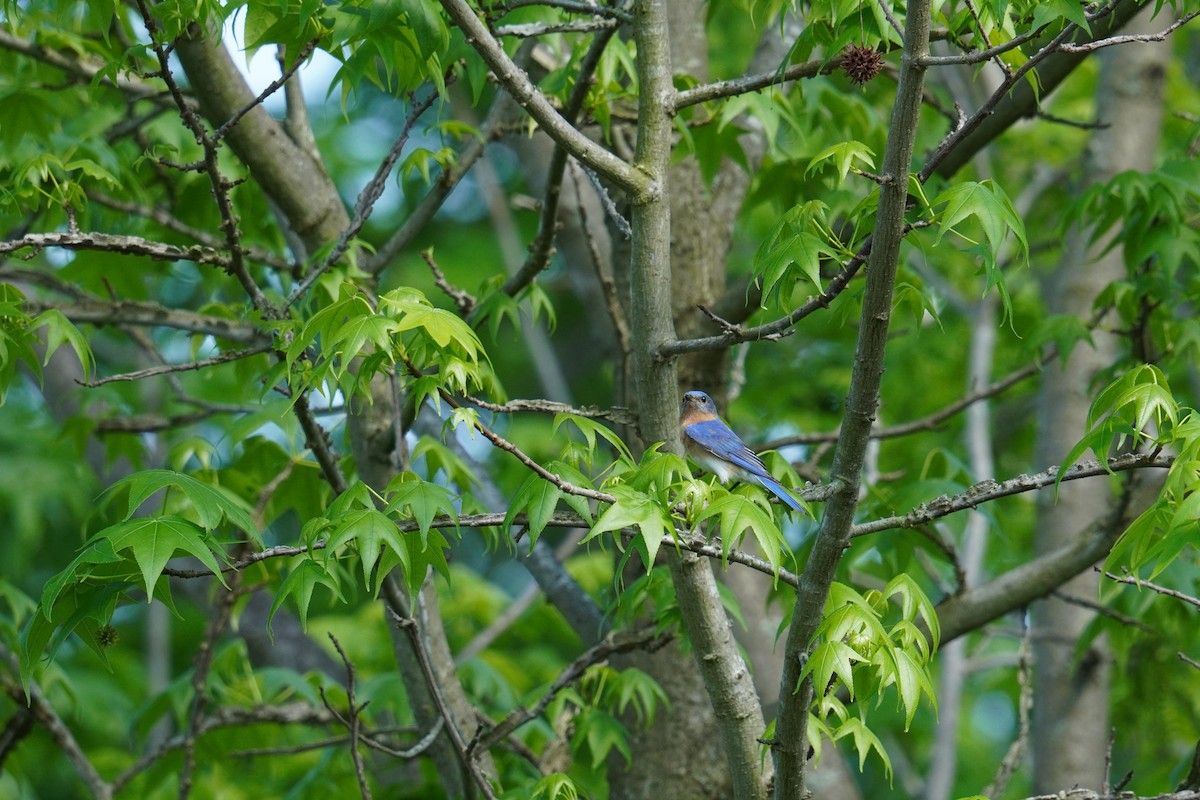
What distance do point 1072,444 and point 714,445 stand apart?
2281mm

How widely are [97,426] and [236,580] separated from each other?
89 centimetres

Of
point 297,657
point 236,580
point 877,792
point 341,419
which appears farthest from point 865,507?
point 877,792

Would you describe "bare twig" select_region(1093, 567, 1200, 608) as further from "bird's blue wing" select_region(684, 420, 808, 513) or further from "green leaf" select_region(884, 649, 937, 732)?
"bird's blue wing" select_region(684, 420, 808, 513)

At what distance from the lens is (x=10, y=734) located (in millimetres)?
4211

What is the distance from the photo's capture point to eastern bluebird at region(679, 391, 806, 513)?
321 centimetres

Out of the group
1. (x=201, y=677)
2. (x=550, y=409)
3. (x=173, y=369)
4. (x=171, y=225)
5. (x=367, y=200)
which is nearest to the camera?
(x=550, y=409)

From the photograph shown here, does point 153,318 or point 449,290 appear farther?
point 153,318

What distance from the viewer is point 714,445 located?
355 centimetres

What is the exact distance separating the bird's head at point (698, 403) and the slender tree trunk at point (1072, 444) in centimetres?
178

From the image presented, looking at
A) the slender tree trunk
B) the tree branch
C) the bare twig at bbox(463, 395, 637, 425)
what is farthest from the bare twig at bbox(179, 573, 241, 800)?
the slender tree trunk

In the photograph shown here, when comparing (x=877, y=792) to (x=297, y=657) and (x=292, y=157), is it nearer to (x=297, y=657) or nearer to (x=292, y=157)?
(x=297, y=657)

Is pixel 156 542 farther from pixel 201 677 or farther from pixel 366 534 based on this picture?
pixel 201 677

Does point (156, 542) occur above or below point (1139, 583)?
below

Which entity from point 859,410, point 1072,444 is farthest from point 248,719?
point 1072,444
